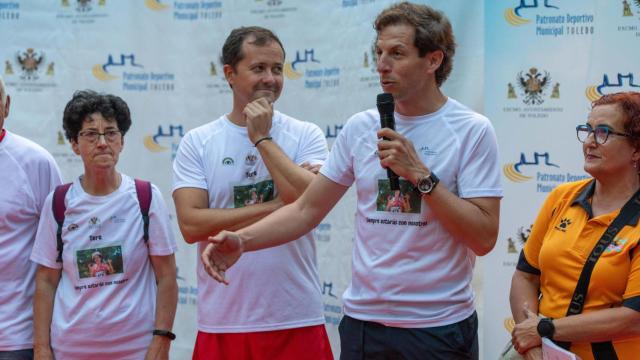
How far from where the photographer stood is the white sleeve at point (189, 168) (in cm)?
368

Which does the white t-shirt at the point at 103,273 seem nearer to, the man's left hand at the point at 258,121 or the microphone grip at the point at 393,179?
the man's left hand at the point at 258,121

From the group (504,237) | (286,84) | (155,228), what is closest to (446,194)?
(155,228)

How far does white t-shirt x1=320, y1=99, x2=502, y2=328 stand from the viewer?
295 cm

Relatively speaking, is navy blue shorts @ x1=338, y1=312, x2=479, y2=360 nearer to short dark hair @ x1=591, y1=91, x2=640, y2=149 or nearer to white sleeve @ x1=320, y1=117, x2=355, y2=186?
white sleeve @ x1=320, y1=117, x2=355, y2=186

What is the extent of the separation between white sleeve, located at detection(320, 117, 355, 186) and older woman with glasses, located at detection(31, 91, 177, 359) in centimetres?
98

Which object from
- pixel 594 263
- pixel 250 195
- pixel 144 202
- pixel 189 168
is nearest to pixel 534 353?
pixel 594 263

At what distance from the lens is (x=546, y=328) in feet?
10.1

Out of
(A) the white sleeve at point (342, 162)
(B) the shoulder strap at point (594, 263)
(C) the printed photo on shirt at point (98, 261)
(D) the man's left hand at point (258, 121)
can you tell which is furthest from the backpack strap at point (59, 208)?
(B) the shoulder strap at point (594, 263)

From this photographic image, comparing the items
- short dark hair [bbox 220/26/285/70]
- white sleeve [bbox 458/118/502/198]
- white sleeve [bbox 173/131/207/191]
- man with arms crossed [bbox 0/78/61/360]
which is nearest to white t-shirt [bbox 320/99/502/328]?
white sleeve [bbox 458/118/502/198]

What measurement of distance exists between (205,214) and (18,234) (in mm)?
968

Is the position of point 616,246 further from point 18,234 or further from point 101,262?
point 18,234

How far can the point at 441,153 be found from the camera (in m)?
2.99

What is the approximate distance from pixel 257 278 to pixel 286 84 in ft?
7.80

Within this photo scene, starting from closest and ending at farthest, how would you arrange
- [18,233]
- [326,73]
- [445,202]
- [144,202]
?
[445,202] < [144,202] < [18,233] < [326,73]
